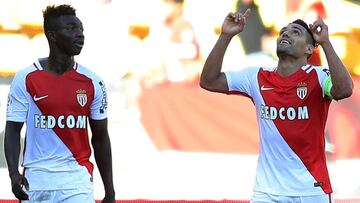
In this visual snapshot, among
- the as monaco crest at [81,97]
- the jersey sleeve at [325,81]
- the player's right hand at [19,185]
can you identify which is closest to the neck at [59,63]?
the as monaco crest at [81,97]

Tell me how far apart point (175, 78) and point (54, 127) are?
141 inches

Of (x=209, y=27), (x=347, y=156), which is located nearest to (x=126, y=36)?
(x=209, y=27)

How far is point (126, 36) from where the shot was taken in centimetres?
891

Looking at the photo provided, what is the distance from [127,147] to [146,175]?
30 cm

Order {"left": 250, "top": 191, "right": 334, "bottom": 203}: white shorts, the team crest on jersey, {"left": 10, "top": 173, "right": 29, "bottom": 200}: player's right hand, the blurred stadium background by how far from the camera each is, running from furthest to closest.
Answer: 1. the blurred stadium background
2. the team crest on jersey
3. {"left": 250, "top": 191, "right": 334, "bottom": 203}: white shorts
4. {"left": 10, "top": 173, "right": 29, "bottom": 200}: player's right hand

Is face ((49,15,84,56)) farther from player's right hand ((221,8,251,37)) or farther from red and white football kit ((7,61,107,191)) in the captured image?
player's right hand ((221,8,251,37))

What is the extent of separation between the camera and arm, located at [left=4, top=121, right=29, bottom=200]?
5.35m

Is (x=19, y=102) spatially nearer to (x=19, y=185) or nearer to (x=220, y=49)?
(x=19, y=185)

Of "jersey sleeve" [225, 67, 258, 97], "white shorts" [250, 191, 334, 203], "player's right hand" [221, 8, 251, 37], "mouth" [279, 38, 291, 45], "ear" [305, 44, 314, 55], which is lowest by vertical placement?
"white shorts" [250, 191, 334, 203]

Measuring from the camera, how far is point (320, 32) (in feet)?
18.0

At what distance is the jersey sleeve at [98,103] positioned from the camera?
564 cm

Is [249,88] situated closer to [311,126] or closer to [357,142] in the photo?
[311,126]

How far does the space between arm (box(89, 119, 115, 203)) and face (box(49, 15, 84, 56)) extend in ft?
1.39

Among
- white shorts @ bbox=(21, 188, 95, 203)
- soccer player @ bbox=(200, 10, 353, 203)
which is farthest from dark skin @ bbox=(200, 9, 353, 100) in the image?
white shorts @ bbox=(21, 188, 95, 203)
